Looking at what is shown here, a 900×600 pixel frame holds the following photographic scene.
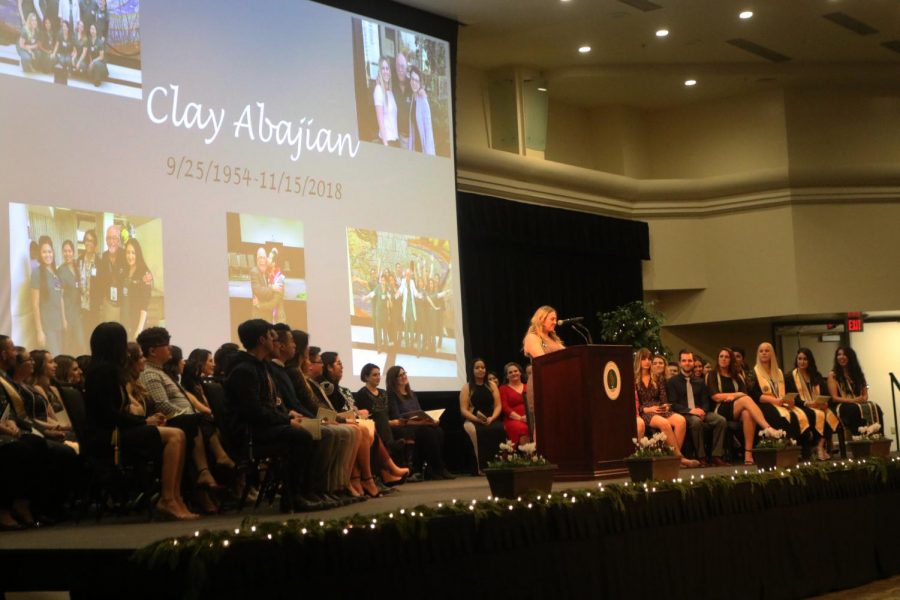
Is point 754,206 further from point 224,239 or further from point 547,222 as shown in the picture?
point 224,239

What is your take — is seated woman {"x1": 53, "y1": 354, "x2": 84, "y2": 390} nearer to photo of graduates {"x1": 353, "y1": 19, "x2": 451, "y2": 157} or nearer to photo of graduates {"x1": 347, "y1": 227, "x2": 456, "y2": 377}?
photo of graduates {"x1": 347, "y1": 227, "x2": 456, "y2": 377}

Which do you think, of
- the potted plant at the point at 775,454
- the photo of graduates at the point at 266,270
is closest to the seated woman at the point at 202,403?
the photo of graduates at the point at 266,270

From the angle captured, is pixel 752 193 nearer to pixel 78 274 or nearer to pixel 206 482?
pixel 78 274

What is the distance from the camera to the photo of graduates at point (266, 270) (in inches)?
316

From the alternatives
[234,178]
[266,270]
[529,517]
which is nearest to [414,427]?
[266,270]

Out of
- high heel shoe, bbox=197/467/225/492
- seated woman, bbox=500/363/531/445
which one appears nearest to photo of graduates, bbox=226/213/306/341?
seated woman, bbox=500/363/531/445

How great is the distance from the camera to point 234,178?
8203mm

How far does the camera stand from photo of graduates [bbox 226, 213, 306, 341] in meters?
Result: 8.02

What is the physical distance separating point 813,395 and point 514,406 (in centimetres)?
257

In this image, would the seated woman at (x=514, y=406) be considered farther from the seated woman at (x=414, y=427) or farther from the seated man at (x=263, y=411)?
the seated man at (x=263, y=411)

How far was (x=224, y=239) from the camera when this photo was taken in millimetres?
8047

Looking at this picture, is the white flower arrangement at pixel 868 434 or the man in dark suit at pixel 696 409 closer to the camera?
the white flower arrangement at pixel 868 434

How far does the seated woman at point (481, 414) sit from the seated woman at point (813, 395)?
8.19 feet

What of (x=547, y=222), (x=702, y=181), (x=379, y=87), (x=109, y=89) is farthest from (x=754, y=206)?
(x=109, y=89)
